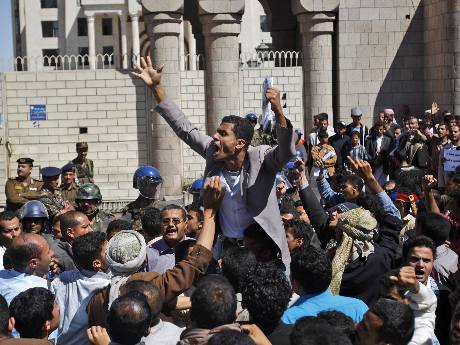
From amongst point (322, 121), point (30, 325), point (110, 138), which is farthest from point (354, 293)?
point (110, 138)

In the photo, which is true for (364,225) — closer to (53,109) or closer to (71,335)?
(71,335)

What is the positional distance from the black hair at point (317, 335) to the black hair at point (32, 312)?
5.08 feet

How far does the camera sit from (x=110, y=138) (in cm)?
1789

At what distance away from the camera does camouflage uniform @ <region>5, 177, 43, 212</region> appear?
411 inches

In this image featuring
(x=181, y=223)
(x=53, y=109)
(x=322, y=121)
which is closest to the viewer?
(x=181, y=223)

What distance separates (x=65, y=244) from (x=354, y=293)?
8.16 ft

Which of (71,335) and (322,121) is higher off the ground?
(322,121)

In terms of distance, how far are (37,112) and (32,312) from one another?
44.9 ft

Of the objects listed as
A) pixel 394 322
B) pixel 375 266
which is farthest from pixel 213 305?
pixel 375 266

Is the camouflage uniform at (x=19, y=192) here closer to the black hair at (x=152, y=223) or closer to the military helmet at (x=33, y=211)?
the military helmet at (x=33, y=211)

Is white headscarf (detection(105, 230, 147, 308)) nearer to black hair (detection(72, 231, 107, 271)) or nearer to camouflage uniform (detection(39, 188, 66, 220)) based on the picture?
black hair (detection(72, 231, 107, 271))

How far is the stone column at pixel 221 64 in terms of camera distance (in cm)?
1708

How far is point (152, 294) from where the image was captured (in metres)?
4.45

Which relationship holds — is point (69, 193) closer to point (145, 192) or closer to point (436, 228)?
point (145, 192)
